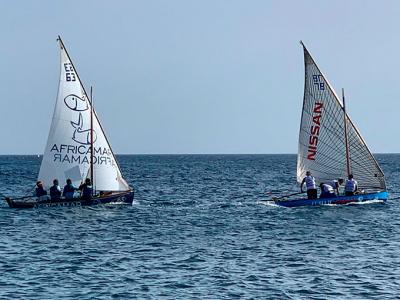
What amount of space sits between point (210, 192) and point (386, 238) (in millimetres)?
43650

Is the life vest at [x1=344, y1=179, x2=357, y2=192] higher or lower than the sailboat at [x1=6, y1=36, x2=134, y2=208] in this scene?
lower

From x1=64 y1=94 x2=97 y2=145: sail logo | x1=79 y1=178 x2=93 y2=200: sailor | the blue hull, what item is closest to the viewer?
x1=79 y1=178 x2=93 y2=200: sailor

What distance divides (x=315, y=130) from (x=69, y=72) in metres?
18.0

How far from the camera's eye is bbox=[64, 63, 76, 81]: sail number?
60.5m

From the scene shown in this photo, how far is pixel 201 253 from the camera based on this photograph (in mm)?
39719

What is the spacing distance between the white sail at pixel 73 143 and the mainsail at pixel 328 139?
1403cm

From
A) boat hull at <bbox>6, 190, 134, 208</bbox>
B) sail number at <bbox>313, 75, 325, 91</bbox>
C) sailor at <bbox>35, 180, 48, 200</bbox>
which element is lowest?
boat hull at <bbox>6, 190, 134, 208</bbox>

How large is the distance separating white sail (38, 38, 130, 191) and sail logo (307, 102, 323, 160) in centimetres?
1406

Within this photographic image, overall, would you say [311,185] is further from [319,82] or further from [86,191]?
[86,191]

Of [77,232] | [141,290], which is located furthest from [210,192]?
[141,290]

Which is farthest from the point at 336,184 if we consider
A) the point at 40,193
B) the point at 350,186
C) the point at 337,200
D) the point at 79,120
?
the point at 40,193

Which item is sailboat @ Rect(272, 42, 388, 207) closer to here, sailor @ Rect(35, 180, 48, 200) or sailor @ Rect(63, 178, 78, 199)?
sailor @ Rect(63, 178, 78, 199)

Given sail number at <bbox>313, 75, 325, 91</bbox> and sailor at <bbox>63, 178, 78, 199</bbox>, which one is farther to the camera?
sail number at <bbox>313, 75, 325, 91</bbox>

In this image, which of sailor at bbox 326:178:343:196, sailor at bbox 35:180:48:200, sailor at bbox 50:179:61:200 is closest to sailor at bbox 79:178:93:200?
sailor at bbox 50:179:61:200
